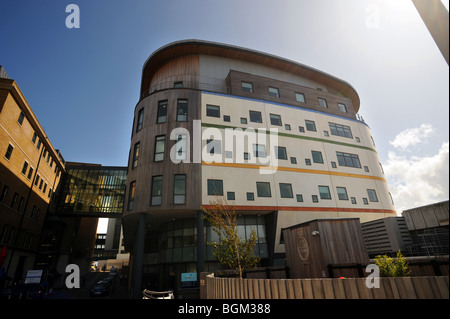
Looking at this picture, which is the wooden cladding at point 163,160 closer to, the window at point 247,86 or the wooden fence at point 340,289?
the window at point 247,86

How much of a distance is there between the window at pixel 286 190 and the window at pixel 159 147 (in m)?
12.4

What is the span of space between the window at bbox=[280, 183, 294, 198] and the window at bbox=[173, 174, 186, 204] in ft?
32.2

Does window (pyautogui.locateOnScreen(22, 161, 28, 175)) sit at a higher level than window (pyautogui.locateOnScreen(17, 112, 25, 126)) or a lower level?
lower

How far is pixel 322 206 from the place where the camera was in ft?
77.9

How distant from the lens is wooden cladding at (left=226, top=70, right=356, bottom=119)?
27453 millimetres

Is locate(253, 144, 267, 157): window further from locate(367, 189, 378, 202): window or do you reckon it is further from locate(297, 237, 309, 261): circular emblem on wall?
locate(367, 189, 378, 202): window

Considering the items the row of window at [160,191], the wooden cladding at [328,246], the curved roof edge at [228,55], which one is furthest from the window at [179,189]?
the curved roof edge at [228,55]

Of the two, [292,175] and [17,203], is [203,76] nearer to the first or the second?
[292,175]

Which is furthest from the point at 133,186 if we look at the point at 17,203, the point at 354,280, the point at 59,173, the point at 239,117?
the point at 59,173

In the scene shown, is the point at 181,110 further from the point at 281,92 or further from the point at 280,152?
→ the point at 281,92

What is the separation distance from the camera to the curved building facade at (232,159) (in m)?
21.0

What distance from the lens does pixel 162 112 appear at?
24047 millimetres

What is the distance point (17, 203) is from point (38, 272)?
1354 centimetres

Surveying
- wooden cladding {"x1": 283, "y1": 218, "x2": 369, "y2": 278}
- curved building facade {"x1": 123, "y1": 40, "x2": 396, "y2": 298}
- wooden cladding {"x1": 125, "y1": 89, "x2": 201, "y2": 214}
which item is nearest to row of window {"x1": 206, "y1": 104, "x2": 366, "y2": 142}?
curved building facade {"x1": 123, "y1": 40, "x2": 396, "y2": 298}
